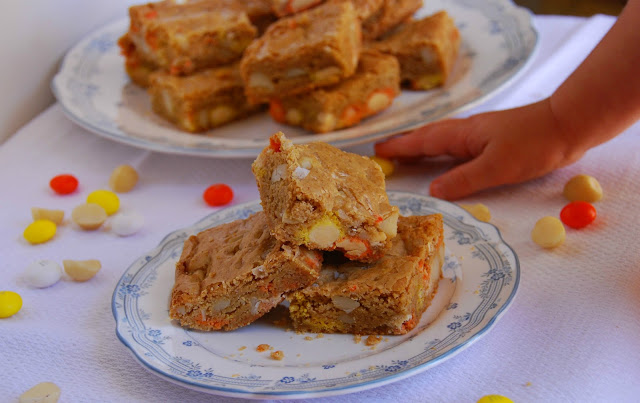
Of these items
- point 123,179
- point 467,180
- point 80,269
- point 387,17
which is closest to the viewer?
point 80,269

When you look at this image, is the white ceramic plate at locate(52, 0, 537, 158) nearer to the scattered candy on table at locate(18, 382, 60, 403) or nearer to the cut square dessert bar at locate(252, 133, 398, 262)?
the cut square dessert bar at locate(252, 133, 398, 262)

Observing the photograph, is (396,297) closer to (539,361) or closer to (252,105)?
(539,361)

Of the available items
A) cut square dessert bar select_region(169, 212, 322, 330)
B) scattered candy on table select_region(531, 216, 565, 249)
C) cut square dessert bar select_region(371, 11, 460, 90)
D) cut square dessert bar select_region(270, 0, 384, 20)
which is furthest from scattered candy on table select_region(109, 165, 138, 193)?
scattered candy on table select_region(531, 216, 565, 249)

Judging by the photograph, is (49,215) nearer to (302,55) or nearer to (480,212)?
(302,55)

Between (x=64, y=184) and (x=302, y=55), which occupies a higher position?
(x=302, y=55)

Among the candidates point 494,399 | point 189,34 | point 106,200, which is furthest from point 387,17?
point 494,399
